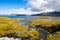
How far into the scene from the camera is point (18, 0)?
504cm

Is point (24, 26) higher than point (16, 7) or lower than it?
lower

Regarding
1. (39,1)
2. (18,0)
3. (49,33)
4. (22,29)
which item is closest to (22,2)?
(18,0)

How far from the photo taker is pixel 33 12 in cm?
517

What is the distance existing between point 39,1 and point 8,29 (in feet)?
4.30

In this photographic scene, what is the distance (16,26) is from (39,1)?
1076 mm

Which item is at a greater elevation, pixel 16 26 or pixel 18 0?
pixel 18 0

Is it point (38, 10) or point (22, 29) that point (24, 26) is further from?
point (38, 10)

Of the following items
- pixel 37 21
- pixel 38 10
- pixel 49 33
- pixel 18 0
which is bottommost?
pixel 49 33

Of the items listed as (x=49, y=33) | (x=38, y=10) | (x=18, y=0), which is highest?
(x=18, y=0)

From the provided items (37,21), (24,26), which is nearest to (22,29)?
(24,26)

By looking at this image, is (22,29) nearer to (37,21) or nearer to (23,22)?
(23,22)

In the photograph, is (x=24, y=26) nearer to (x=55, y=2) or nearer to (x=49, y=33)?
(x=49, y=33)

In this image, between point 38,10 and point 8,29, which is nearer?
point 8,29

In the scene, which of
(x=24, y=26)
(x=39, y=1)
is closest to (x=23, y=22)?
(x=24, y=26)
